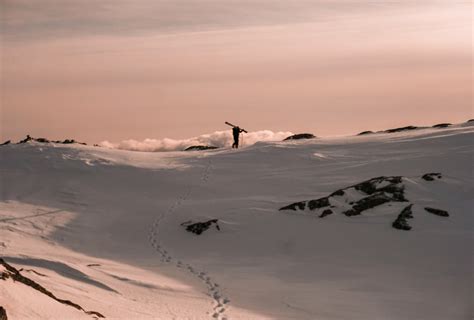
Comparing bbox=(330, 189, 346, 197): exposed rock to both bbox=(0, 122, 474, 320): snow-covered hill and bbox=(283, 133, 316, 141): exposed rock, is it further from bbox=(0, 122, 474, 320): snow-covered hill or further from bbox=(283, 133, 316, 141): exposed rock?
bbox=(283, 133, 316, 141): exposed rock

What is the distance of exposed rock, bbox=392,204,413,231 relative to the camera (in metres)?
26.3

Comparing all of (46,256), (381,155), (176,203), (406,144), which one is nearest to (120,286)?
(46,256)

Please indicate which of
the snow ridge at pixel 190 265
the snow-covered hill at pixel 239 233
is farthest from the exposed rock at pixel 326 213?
the snow ridge at pixel 190 265

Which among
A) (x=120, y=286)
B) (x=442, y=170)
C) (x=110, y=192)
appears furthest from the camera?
(x=110, y=192)

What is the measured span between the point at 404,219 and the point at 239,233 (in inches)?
253

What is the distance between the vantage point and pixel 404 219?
26.7 metres

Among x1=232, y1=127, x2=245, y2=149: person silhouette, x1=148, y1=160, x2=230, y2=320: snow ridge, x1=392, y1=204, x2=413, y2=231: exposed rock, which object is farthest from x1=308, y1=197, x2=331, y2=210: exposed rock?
x1=232, y1=127, x2=245, y2=149: person silhouette

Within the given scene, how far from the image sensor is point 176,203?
3203cm

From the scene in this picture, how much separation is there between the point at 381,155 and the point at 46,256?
2056 centimetres

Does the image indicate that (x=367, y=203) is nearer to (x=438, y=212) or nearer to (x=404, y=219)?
(x=404, y=219)

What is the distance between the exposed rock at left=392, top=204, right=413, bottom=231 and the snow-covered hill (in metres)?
0.20

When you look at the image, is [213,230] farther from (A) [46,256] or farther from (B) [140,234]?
(A) [46,256]

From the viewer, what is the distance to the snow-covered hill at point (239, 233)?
1919 cm

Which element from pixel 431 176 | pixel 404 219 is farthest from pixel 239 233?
pixel 431 176
